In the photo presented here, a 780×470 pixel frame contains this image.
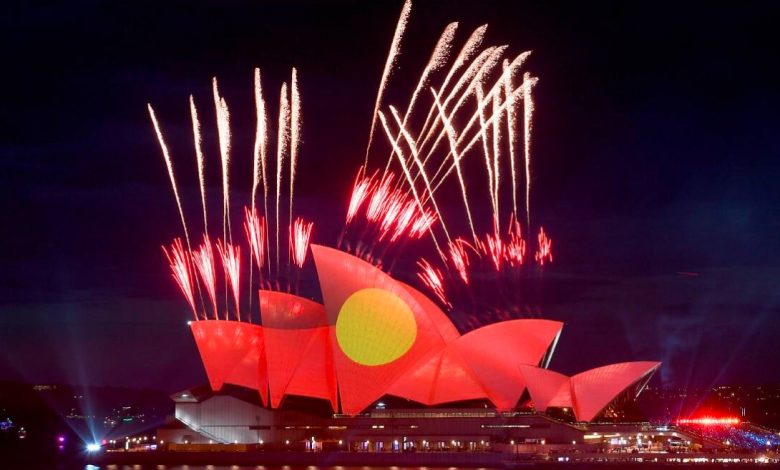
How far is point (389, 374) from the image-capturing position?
5409cm

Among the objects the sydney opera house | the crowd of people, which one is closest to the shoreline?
the sydney opera house

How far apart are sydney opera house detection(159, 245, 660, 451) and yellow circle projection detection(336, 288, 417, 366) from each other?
0.05 meters


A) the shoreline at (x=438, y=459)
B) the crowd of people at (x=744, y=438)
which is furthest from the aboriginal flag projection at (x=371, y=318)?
the crowd of people at (x=744, y=438)

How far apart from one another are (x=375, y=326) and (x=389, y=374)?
3.31m

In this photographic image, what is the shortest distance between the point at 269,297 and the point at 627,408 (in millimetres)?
22871

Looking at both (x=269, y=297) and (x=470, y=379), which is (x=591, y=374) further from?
(x=269, y=297)

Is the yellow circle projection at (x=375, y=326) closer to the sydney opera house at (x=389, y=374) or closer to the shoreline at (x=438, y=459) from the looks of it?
the sydney opera house at (x=389, y=374)

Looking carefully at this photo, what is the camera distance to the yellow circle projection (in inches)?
2069

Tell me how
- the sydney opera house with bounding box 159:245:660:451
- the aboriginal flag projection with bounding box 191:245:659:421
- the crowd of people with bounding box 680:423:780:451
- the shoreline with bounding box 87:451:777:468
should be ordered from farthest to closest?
the crowd of people with bounding box 680:423:780:451, the sydney opera house with bounding box 159:245:660:451, the aboriginal flag projection with bounding box 191:245:659:421, the shoreline with bounding box 87:451:777:468

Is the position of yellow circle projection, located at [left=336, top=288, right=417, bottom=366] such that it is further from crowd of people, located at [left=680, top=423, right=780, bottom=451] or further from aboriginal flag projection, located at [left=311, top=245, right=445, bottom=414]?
crowd of people, located at [left=680, top=423, right=780, bottom=451]

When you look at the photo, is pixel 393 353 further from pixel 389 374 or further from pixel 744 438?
pixel 744 438

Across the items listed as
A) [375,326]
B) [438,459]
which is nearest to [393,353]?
[375,326]

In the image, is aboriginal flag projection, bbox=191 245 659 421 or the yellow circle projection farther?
aboriginal flag projection, bbox=191 245 659 421

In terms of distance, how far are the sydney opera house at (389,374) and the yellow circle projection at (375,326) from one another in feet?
0.18
